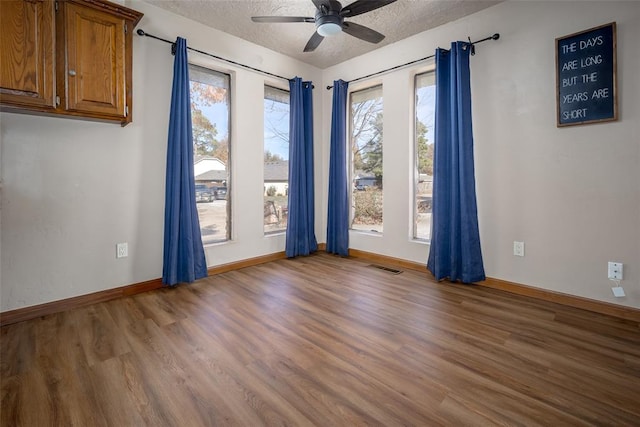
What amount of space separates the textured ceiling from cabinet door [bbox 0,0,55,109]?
1054 mm

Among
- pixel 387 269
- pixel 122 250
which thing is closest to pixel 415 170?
pixel 387 269

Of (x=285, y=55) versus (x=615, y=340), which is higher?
(x=285, y=55)

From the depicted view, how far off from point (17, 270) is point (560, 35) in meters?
4.85

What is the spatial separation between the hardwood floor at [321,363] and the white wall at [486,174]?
1.27ft

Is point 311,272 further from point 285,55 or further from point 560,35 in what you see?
point 560,35

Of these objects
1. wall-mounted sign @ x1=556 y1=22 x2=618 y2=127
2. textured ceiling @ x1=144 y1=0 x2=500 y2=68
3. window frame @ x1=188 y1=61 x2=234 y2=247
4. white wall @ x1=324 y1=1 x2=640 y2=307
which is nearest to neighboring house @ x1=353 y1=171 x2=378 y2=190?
white wall @ x1=324 y1=1 x2=640 y2=307

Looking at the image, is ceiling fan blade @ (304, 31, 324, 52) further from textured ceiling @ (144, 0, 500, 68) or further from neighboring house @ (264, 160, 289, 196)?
neighboring house @ (264, 160, 289, 196)

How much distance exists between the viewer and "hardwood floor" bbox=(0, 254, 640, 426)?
1.38m

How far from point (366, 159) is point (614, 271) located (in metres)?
2.80

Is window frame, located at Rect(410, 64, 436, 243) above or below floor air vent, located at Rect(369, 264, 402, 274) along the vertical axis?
above

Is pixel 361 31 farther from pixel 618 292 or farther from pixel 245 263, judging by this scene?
pixel 618 292

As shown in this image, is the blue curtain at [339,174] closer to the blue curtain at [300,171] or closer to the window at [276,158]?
the blue curtain at [300,171]

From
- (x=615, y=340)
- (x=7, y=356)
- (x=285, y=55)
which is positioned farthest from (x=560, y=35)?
(x=7, y=356)

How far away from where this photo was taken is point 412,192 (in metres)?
3.71
